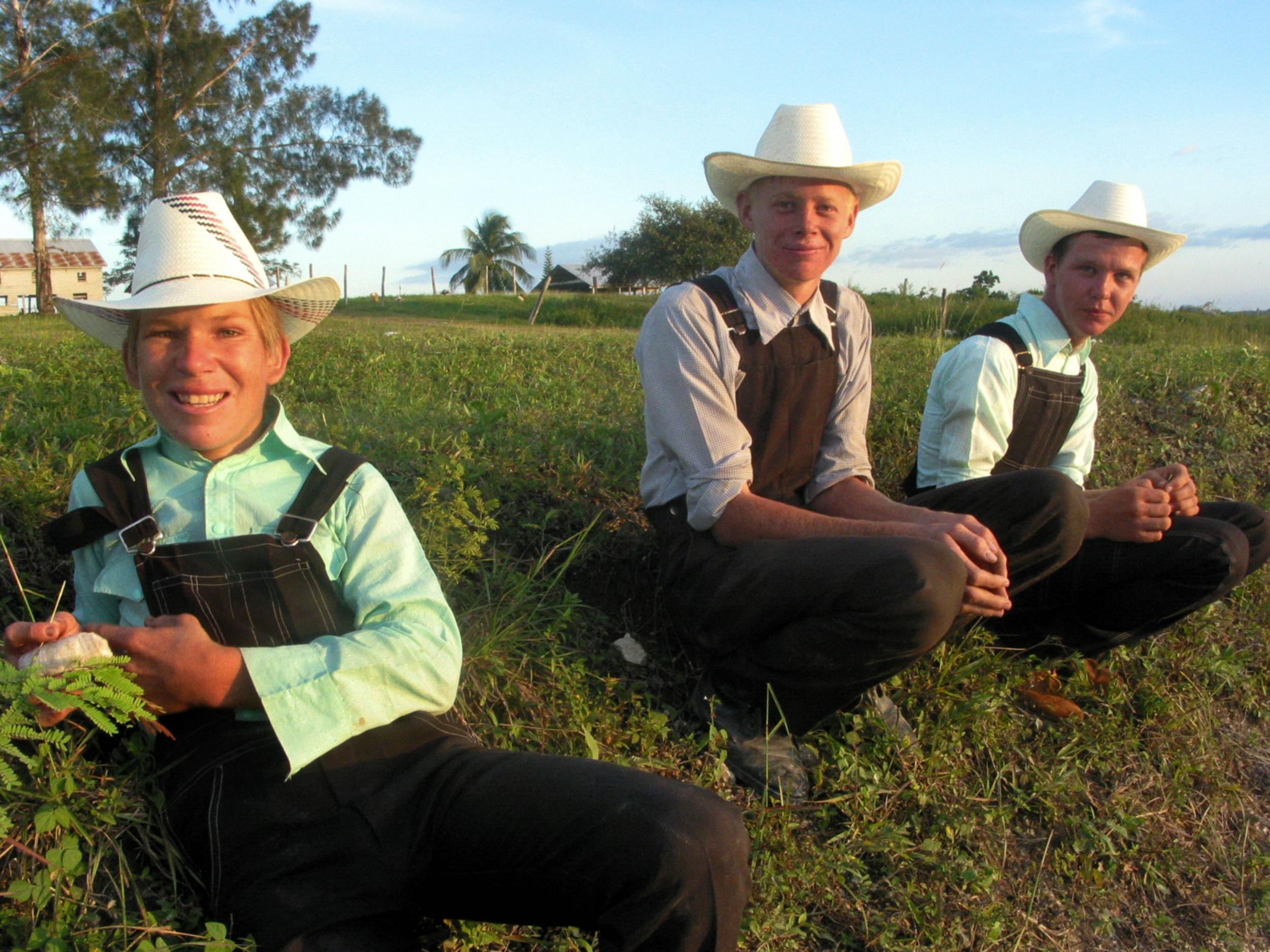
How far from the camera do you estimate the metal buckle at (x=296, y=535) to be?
2023 mm

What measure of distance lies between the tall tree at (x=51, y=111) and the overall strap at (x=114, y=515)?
27.5 metres

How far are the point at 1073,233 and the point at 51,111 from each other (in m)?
30.0

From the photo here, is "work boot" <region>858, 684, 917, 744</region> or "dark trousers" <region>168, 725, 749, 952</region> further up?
"dark trousers" <region>168, 725, 749, 952</region>

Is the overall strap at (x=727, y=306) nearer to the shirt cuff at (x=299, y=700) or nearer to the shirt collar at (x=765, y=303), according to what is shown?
the shirt collar at (x=765, y=303)

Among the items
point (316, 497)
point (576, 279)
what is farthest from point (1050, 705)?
point (576, 279)

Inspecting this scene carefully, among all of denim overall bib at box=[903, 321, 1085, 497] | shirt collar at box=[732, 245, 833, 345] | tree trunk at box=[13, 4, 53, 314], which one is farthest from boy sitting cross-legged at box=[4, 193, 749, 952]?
tree trunk at box=[13, 4, 53, 314]

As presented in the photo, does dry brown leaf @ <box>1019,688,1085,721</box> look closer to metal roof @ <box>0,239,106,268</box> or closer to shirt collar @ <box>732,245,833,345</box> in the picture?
shirt collar @ <box>732,245,833,345</box>

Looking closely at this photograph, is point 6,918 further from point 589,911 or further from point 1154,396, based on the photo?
point 1154,396

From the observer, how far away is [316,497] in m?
2.07

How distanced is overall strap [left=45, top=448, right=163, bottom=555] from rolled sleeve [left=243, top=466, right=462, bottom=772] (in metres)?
0.38

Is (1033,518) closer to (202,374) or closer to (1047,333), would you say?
(1047,333)

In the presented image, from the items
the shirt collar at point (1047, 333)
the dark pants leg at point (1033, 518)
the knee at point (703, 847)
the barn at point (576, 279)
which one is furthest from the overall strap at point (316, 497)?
the barn at point (576, 279)

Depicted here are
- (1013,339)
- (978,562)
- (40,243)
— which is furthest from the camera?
(40,243)

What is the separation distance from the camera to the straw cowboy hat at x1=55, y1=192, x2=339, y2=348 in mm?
2037
